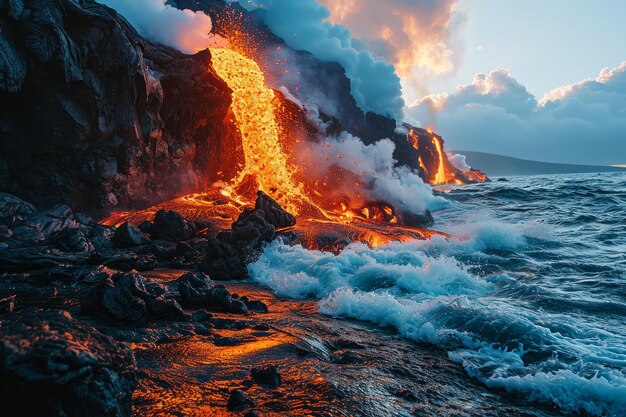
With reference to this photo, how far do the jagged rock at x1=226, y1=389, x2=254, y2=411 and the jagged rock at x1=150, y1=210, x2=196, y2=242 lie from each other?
41.2 ft

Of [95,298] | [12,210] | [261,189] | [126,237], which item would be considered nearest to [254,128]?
[261,189]

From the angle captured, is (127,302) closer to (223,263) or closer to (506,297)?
(223,263)

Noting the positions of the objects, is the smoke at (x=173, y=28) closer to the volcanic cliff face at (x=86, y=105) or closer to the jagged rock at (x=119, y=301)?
the volcanic cliff face at (x=86, y=105)

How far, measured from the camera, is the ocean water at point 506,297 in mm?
5645

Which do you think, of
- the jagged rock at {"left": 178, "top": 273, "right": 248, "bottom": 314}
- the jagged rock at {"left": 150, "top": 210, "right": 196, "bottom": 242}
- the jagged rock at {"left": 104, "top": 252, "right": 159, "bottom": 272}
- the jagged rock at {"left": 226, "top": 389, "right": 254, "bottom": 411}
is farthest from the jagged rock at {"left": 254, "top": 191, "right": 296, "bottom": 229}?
the jagged rock at {"left": 226, "top": 389, "right": 254, "bottom": 411}

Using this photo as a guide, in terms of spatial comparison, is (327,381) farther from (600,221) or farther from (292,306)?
(600,221)

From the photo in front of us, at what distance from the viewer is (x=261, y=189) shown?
26.6 m

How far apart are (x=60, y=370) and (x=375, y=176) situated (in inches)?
1153

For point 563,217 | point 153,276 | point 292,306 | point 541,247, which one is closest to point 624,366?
point 292,306

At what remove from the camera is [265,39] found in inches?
2234

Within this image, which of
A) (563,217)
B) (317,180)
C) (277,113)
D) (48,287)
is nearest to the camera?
(48,287)

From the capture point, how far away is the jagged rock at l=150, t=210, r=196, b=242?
50.8 feet

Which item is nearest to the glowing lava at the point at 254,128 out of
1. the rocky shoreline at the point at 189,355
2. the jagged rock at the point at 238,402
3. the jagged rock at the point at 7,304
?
the rocky shoreline at the point at 189,355

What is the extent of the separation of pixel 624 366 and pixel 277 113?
34.5 metres
